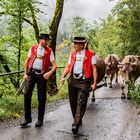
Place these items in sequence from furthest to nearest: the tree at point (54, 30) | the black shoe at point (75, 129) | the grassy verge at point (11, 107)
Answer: the tree at point (54, 30) < the grassy verge at point (11, 107) < the black shoe at point (75, 129)

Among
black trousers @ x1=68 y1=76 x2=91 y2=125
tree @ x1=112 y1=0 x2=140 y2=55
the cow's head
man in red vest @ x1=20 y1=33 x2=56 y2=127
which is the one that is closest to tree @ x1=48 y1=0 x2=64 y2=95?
the cow's head

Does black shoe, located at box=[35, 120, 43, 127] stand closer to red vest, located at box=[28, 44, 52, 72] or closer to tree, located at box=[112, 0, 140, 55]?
red vest, located at box=[28, 44, 52, 72]

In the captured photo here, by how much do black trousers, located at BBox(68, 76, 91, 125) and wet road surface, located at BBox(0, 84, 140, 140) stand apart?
0.42m

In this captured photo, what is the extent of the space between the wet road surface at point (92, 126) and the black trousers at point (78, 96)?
0.42 meters

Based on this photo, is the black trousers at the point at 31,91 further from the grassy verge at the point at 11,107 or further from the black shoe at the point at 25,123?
the grassy verge at the point at 11,107

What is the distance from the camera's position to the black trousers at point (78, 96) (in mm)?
8281

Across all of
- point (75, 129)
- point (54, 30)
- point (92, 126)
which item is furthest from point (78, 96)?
point (54, 30)

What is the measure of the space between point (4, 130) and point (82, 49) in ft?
8.57

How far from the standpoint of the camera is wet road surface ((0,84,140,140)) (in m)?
8.03

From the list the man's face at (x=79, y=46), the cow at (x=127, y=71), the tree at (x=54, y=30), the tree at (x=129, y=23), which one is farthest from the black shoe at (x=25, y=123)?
the tree at (x=129, y=23)

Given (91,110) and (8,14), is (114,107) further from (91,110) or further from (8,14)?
(8,14)

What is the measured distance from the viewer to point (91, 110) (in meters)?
11.1

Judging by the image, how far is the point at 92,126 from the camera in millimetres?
9086

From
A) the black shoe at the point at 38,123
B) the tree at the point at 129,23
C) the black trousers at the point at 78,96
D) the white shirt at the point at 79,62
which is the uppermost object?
the tree at the point at 129,23
